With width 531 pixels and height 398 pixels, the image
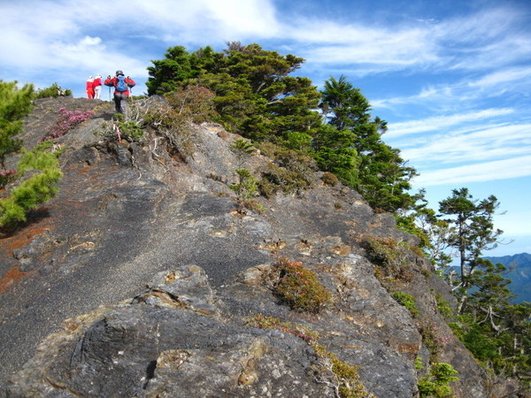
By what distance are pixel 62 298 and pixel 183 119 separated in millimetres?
12825

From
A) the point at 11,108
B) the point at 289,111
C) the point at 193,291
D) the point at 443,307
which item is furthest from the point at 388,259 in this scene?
the point at 289,111

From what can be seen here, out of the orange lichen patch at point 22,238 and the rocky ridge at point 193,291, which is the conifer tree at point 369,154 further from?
the orange lichen patch at point 22,238

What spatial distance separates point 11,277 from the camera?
40.6 feet

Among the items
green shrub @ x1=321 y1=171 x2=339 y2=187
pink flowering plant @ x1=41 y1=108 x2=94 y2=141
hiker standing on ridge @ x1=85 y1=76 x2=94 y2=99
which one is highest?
hiker standing on ridge @ x1=85 y1=76 x2=94 y2=99

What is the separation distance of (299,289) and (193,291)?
118 inches

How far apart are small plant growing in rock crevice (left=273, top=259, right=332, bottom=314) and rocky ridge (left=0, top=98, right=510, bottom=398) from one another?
0.25m

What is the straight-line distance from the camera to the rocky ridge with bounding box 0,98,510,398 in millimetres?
7156

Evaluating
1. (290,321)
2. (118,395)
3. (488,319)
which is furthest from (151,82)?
(488,319)

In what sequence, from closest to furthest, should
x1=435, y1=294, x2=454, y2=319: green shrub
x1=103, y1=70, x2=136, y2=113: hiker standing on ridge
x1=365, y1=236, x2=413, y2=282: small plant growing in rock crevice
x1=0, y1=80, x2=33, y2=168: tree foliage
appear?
x1=0, y1=80, x2=33, y2=168: tree foliage < x1=365, y1=236, x2=413, y2=282: small plant growing in rock crevice < x1=103, y1=70, x2=136, y2=113: hiker standing on ridge < x1=435, y1=294, x2=454, y2=319: green shrub

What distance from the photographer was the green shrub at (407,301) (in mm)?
15414

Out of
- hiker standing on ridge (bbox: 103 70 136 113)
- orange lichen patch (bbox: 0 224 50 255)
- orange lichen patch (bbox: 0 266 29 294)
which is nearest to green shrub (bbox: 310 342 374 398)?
orange lichen patch (bbox: 0 266 29 294)

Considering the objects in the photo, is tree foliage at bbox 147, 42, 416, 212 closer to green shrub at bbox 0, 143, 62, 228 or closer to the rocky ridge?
the rocky ridge

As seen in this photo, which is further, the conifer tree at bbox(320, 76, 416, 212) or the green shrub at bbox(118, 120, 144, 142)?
the conifer tree at bbox(320, 76, 416, 212)

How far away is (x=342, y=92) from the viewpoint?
40.0 m
